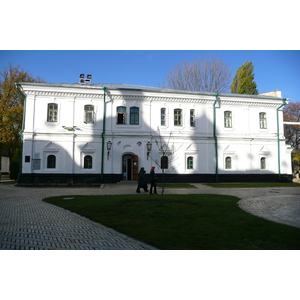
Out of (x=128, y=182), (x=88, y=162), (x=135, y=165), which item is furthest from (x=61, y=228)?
(x=135, y=165)

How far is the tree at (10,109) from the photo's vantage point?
103ft

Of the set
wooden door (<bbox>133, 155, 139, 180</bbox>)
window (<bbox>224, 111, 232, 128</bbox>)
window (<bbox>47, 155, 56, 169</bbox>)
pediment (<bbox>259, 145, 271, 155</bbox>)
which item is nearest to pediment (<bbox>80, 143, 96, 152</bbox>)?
window (<bbox>47, 155, 56, 169</bbox>)

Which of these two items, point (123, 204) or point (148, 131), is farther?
point (148, 131)

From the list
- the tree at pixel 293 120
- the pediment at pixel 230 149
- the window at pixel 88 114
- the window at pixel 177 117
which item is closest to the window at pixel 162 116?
the window at pixel 177 117

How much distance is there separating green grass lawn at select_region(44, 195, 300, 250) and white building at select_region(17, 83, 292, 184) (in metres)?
13.3

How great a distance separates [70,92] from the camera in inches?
960

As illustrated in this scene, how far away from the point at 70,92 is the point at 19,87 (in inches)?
172

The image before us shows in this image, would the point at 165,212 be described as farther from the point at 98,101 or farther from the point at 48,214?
the point at 98,101

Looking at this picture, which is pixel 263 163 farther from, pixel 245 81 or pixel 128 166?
pixel 245 81

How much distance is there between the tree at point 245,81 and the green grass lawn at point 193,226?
3096 cm

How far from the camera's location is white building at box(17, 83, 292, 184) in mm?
23922

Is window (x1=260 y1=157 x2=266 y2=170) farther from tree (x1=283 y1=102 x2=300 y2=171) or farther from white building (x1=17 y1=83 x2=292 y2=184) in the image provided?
tree (x1=283 y1=102 x2=300 y2=171)

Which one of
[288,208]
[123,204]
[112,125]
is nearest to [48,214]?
[123,204]

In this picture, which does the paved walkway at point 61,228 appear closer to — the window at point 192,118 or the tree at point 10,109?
the window at point 192,118
